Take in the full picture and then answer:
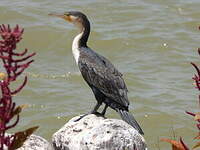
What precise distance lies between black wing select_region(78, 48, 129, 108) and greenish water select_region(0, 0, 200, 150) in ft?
8.85

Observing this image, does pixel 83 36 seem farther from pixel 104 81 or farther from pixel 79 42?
pixel 104 81

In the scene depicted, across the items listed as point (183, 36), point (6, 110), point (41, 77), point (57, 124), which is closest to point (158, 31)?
point (183, 36)

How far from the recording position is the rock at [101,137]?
4.78 meters

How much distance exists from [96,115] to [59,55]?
5.67 meters

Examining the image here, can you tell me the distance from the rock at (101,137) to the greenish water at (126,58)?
352cm

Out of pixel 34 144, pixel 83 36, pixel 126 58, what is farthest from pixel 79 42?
pixel 126 58

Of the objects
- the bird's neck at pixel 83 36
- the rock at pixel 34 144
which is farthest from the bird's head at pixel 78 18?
the rock at pixel 34 144

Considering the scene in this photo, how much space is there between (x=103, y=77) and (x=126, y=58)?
5.21 metres

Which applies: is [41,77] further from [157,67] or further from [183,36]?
[183,36]

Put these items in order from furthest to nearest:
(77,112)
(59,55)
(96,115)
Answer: (59,55) < (77,112) < (96,115)

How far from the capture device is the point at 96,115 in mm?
5660

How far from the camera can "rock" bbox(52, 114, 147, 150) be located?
15.7 feet

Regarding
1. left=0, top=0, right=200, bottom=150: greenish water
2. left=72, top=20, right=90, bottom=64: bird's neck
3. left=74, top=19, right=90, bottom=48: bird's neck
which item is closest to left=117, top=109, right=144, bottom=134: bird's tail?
left=72, top=20, right=90, bottom=64: bird's neck

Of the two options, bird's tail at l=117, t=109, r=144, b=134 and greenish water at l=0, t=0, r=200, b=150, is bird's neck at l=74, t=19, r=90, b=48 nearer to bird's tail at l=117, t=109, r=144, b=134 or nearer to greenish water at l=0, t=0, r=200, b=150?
bird's tail at l=117, t=109, r=144, b=134
